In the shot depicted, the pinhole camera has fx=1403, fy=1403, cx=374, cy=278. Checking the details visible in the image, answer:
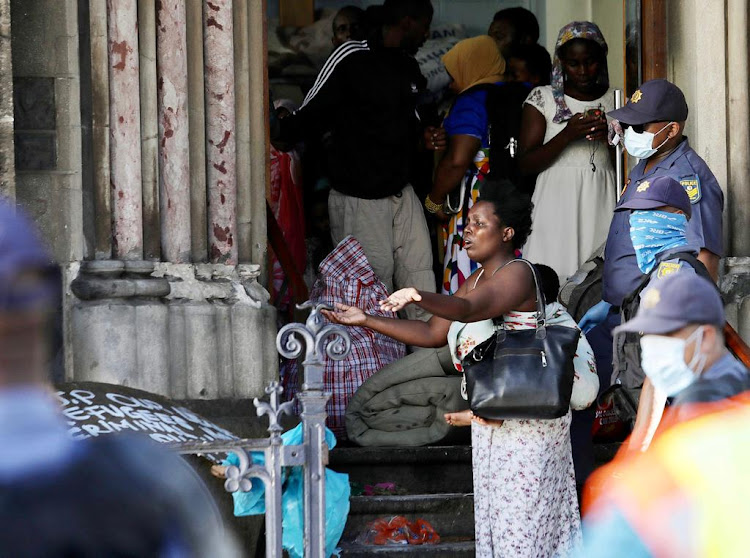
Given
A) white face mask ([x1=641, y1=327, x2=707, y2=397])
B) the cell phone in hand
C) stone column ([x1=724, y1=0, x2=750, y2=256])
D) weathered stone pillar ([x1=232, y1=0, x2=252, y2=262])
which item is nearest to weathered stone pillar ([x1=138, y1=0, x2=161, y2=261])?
weathered stone pillar ([x1=232, y1=0, x2=252, y2=262])

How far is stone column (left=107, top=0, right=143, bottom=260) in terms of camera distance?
20.8 feet

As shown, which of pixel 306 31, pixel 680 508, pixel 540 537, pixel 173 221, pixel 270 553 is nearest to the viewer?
pixel 680 508

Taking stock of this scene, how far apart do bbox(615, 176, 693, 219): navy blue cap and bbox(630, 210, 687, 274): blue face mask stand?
4cm

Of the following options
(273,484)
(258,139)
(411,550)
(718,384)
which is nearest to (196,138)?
(258,139)

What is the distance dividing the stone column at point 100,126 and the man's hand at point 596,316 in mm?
2199

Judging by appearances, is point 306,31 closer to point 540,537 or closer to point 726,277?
point 726,277

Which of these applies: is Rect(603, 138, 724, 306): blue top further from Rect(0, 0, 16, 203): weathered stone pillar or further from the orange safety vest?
the orange safety vest

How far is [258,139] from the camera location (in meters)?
7.15

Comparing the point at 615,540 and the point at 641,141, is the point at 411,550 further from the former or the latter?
the point at 615,540

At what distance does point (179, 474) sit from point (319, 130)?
241 inches

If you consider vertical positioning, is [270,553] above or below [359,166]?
below

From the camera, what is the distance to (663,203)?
529cm

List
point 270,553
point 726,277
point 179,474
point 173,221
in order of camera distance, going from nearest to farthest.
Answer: point 179,474
point 270,553
point 173,221
point 726,277

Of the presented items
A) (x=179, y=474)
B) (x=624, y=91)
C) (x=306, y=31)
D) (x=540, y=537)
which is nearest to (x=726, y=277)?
(x=624, y=91)
